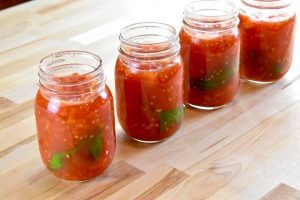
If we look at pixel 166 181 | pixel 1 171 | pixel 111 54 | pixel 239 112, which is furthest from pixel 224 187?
pixel 111 54

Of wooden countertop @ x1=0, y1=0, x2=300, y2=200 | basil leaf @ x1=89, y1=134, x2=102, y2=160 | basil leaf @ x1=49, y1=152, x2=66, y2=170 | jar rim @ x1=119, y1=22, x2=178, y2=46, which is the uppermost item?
jar rim @ x1=119, y1=22, x2=178, y2=46

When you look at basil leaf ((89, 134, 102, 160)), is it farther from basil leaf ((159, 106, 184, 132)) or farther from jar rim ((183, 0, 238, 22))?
jar rim ((183, 0, 238, 22))

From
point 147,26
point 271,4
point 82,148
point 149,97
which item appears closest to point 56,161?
point 82,148

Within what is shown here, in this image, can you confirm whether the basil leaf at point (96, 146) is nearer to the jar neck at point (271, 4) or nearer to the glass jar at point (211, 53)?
the glass jar at point (211, 53)

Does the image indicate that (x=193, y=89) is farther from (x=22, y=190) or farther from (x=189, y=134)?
(x=22, y=190)

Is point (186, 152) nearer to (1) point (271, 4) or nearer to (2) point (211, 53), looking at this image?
(2) point (211, 53)

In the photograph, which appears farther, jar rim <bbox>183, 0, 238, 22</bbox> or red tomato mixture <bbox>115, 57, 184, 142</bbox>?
jar rim <bbox>183, 0, 238, 22</bbox>

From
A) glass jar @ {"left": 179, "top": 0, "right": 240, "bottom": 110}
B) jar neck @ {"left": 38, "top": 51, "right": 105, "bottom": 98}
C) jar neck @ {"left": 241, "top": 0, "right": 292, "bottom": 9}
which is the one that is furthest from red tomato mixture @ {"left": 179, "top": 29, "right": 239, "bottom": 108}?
jar neck @ {"left": 38, "top": 51, "right": 105, "bottom": 98}

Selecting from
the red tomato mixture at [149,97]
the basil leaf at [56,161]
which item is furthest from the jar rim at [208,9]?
the basil leaf at [56,161]
